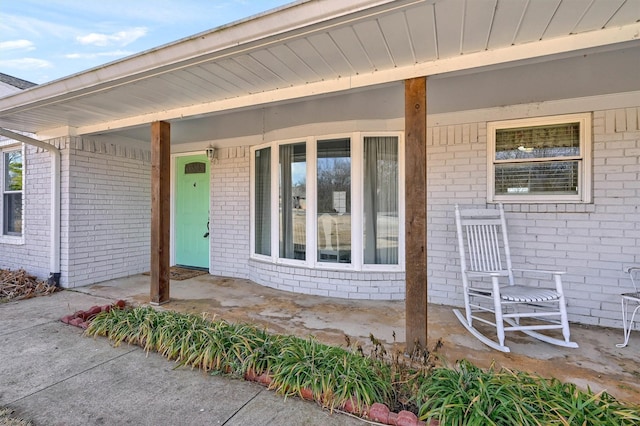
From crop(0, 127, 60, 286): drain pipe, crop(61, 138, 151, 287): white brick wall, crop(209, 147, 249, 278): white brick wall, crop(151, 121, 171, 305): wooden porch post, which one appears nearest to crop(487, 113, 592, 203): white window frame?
crop(209, 147, 249, 278): white brick wall

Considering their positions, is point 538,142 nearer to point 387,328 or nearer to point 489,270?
point 489,270

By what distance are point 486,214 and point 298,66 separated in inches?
98.9

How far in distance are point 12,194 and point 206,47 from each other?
5.41 metres

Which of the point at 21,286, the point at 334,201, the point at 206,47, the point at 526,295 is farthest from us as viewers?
the point at 21,286

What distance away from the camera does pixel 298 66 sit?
2555 mm

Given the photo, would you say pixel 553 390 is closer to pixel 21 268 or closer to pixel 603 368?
pixel 603 368

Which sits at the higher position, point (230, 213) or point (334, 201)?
point (334, 201)

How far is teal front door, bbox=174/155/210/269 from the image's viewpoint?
19.1 feet

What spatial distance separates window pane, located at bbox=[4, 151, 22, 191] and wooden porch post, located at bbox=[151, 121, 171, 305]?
340 centimetres

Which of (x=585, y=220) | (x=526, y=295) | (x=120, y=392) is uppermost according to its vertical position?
(x=585, y=220)

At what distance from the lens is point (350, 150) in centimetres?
429

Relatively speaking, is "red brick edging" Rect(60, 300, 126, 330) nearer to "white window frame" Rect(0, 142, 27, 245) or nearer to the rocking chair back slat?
"white window frame" Rect(0, 142, 27, 245)

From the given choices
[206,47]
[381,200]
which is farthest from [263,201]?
[206,47]

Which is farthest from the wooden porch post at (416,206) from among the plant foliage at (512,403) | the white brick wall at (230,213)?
the white brick wall at (230,213)
